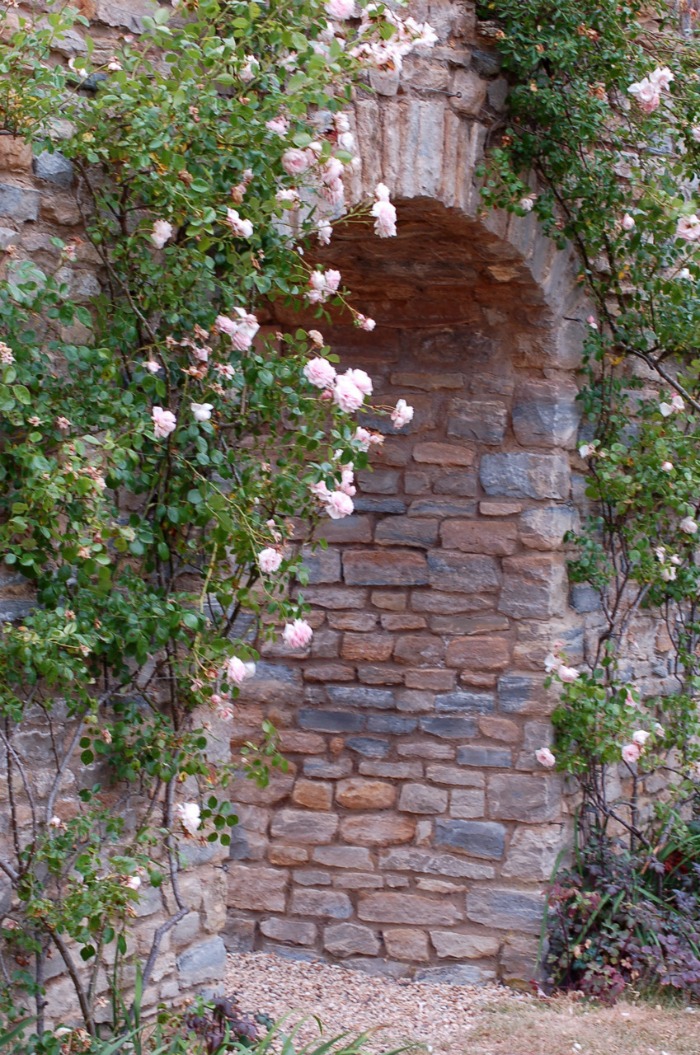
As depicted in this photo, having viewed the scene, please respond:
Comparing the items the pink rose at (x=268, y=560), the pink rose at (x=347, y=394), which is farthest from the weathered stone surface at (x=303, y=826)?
the pink rose at (x=347, y=394)

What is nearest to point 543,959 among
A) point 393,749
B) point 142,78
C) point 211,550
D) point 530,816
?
point 530,816

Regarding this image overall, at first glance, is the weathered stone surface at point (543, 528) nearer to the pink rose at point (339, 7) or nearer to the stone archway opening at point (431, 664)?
the stone archway opening at point (431, 664)

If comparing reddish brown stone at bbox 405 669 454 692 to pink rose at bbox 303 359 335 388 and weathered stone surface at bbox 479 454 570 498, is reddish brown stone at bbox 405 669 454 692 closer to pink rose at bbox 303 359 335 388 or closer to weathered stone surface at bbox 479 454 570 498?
weathered stone surface at bbox 479 454 570 498

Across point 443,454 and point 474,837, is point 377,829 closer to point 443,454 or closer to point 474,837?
point 474,837

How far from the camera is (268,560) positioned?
311 centimetres

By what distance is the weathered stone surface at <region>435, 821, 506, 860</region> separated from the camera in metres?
Answer: 4.54

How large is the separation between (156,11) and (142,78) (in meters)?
0.20

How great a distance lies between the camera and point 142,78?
3.01 m

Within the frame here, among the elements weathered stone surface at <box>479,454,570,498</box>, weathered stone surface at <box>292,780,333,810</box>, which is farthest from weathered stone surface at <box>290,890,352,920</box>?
weathered stone surface at <box>479,454,570,498</box>

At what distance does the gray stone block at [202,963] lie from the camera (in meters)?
3.50

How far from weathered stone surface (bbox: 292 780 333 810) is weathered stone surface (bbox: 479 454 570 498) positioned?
1273 mm

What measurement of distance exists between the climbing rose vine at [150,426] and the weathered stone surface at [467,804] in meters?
1.37

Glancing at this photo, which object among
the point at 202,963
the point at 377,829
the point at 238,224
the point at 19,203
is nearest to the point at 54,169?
the point at 19,203

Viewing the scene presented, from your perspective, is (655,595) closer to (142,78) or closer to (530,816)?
(530,816)
